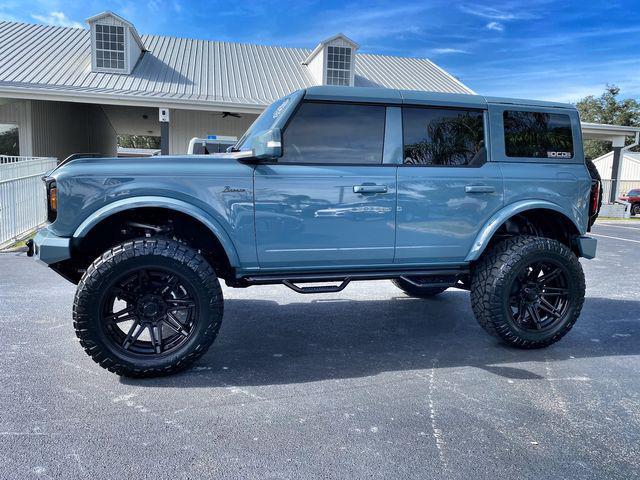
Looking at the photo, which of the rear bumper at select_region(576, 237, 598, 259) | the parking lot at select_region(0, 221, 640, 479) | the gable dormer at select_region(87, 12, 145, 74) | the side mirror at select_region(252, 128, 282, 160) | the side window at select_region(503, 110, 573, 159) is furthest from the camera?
the gable dormer at select_region(87, 12, 145, 74)

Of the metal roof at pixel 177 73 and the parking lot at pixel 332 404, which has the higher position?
the metal roof at pixel 177 73

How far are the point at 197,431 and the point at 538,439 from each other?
1.93 m

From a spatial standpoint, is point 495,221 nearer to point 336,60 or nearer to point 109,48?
point 336,60

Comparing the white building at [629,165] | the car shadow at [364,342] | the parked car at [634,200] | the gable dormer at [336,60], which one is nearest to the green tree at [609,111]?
the white building at [629,165]

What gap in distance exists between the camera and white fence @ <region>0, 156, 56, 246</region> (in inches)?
347

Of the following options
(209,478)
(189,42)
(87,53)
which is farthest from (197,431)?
(189,42)

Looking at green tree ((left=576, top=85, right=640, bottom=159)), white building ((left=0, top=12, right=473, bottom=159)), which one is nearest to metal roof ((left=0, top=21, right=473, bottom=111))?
white building ((left=0, top=12, right=473, bottom=159))

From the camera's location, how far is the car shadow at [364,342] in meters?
3.56

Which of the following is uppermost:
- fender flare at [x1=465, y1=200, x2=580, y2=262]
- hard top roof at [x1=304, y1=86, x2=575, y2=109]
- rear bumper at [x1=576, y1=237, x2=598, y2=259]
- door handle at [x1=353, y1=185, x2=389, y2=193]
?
hard top roof at [x1=304, y1=86, x2=575, y2=109]

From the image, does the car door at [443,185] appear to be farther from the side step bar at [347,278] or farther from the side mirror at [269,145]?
the side mirror at [269,145]

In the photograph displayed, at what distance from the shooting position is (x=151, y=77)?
15.8 m

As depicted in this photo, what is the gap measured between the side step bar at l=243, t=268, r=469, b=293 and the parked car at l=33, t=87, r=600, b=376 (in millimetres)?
12

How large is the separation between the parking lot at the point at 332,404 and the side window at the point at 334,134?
5.25ft

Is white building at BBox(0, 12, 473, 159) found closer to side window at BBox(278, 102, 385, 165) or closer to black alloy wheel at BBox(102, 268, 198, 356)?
side window at BBox(278, 102, 385, 165)
